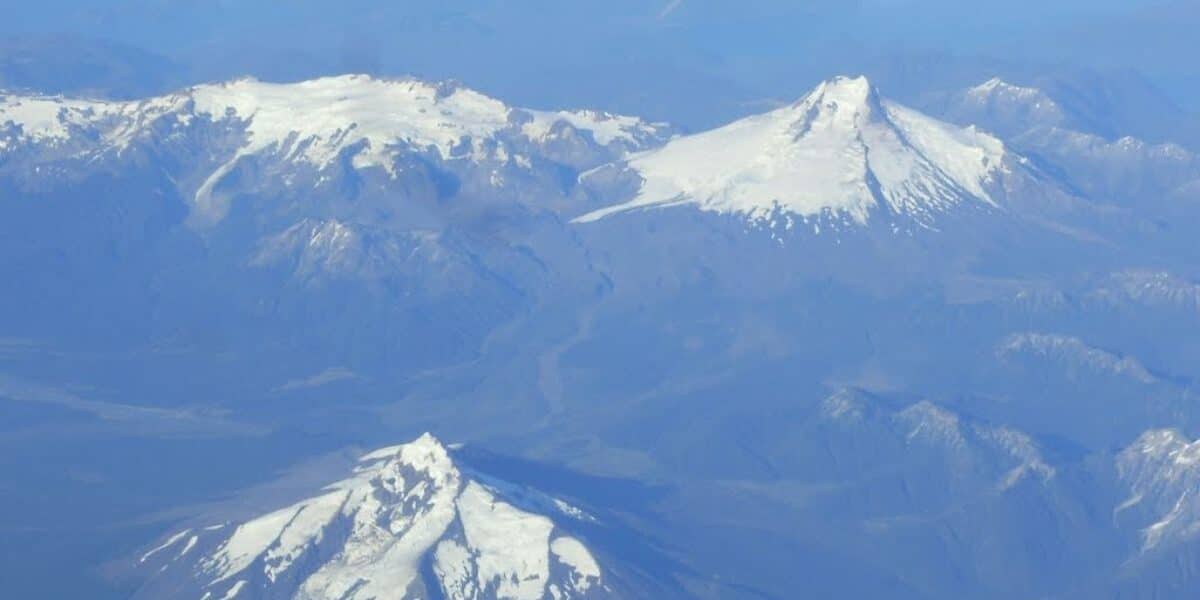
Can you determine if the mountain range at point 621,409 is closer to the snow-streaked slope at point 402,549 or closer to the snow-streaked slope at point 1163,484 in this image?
the snow-streaked slope at point 402,549

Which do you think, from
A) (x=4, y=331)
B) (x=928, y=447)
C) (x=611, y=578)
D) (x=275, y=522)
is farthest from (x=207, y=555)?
(x=4, y=331)

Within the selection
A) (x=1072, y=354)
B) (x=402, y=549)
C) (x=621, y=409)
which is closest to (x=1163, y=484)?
(x=1072, y=354)

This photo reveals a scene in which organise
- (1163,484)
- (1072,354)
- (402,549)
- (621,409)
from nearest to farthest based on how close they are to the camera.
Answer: (402,549) → (1163,484) → (621,409) → (1072,354)

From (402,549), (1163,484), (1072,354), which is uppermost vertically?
(402,549)

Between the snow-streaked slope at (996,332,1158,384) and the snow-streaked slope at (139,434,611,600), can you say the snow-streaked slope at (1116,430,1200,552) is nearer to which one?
the snow-streaked slope at (996,332,1158,384)

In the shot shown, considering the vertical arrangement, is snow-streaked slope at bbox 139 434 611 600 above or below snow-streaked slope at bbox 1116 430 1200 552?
above

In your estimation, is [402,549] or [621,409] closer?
[402,549]

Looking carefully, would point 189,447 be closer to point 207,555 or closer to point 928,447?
point 207,555

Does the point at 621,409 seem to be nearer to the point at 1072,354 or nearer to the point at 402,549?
the point at 1072,354

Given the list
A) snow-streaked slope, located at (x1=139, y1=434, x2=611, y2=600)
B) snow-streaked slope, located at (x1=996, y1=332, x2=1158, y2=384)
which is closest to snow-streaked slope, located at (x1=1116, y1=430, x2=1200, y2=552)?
snow-streaked slope, located at (x1=996, y1=332, x2=1158, y2=384)
